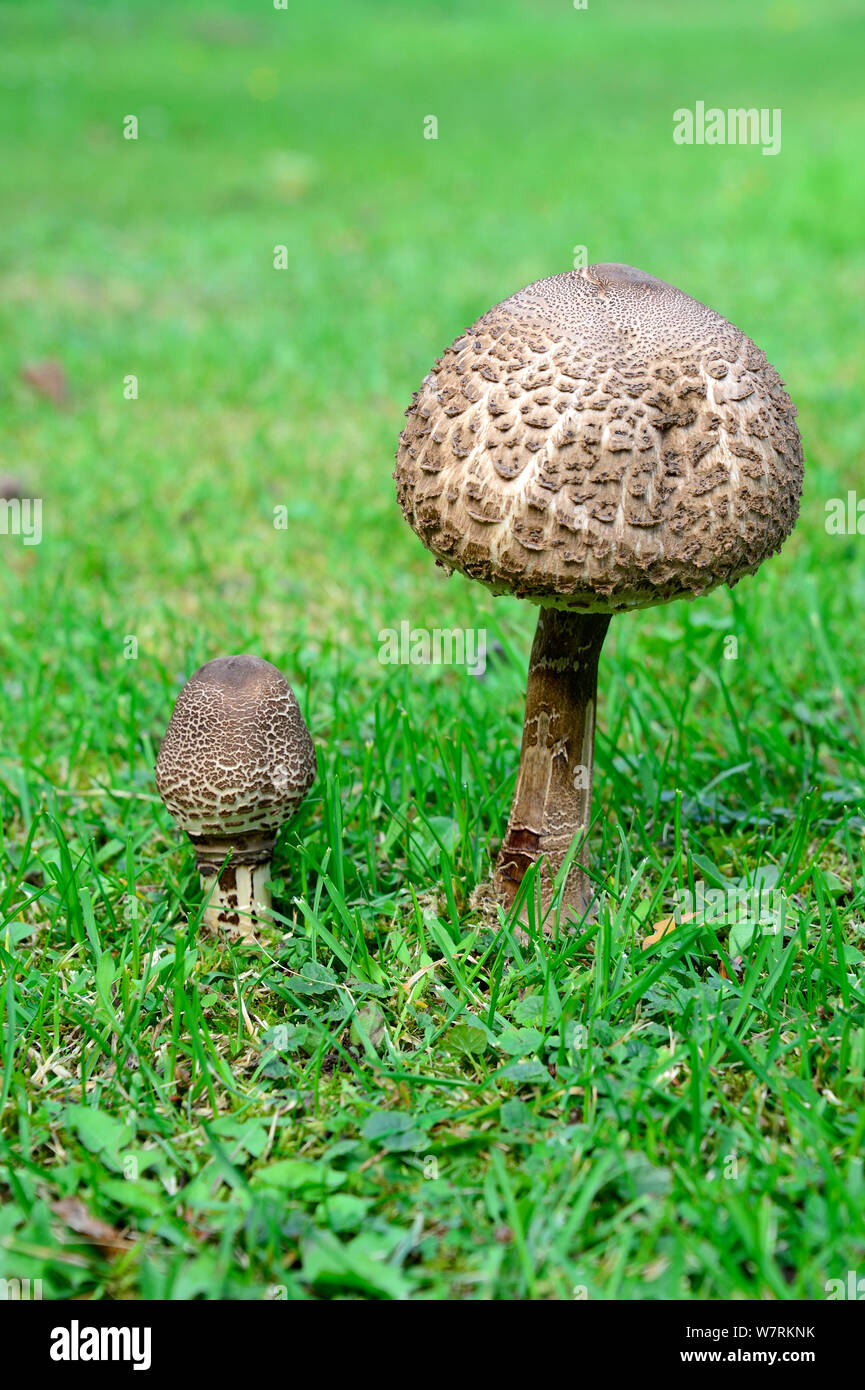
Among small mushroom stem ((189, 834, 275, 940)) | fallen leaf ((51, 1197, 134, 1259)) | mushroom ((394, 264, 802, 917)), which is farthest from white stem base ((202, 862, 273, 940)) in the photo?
mushroom ((394, 264, 802, 917))

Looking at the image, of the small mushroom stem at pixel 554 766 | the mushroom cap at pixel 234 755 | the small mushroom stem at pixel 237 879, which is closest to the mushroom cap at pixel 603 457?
the small mushroom stem at pixel 554 766

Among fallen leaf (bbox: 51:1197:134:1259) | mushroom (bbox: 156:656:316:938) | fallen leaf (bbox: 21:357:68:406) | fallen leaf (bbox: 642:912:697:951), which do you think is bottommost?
fallen leaf (bbox: 51:1197:134:1259)

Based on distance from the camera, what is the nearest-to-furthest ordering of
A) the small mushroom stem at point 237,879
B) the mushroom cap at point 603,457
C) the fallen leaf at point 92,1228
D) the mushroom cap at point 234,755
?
the fallen leaf at point 92,1228, the mushroom cap at point 603,457, the mushroom cap at point 234,755, the small mushroom stem at point 237,879

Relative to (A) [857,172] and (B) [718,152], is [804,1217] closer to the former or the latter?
(A) [857,172]

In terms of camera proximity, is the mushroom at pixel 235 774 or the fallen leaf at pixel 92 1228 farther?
the mushroom at pixel 235 774

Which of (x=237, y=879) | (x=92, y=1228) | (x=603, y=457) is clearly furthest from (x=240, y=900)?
(x=603, y=457)

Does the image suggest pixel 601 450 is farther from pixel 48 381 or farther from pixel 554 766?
pixel 48 381

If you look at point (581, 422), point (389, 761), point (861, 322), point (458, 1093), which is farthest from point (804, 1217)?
point (861, 322)

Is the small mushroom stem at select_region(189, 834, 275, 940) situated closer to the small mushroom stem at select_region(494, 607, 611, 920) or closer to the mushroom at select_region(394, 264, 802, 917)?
the small mushroom stem at select_region(494, 607, 611, 920)

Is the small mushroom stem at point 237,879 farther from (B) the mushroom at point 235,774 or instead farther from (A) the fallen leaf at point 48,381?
(A) the fallen leaf at point 48,381
